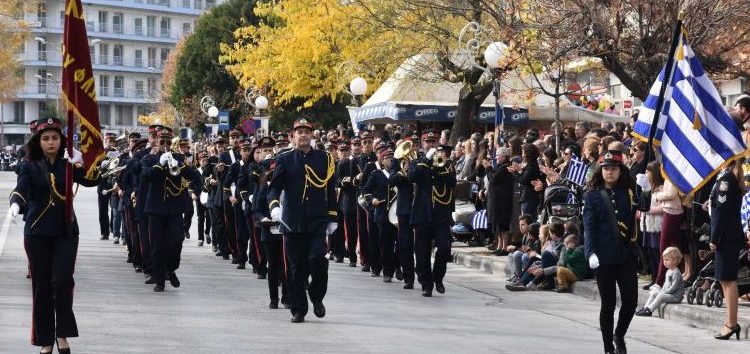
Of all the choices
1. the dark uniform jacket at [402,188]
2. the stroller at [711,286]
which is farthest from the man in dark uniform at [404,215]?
the stroller at [711,286]

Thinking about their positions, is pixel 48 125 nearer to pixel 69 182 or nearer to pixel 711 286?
pixel 69 182

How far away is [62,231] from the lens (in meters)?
10.4

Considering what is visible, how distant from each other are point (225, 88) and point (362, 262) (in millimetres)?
55671

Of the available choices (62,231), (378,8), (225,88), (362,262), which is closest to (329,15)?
(378,8)

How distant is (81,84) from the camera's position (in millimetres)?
10461

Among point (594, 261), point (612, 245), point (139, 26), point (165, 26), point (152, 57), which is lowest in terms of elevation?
point (594, 261)

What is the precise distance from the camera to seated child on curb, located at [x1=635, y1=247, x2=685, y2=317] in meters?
14.3

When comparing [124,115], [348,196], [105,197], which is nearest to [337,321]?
[348,196]

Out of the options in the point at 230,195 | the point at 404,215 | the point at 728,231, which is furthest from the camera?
the point at 230,195

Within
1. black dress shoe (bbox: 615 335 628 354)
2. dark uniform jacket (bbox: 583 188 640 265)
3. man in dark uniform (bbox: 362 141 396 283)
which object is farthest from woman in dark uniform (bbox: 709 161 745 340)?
man in dark uniform (bbox: 362 141 396 283)

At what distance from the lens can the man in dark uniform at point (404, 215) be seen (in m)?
16.8

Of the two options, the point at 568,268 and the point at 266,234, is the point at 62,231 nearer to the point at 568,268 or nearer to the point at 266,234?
the point at 266,234

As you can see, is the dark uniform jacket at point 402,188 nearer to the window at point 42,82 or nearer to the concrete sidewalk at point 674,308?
the concrete sidewalk at point 674,308

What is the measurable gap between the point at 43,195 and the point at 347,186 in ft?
32.9
